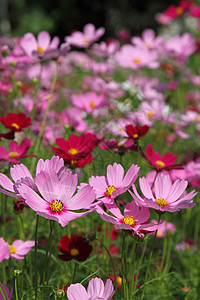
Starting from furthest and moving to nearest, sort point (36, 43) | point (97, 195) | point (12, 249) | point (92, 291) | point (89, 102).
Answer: point (89, 102) < point (36, 43) < point (12, 249) < point (97, 195) < point (92, 291)

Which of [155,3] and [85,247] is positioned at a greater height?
[155,3]

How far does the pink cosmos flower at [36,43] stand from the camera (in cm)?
117

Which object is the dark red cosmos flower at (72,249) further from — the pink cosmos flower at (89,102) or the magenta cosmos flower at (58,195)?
the pink cosmos flower at (89,102)

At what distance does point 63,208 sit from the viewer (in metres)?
0.58

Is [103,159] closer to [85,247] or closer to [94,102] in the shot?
[85,247]

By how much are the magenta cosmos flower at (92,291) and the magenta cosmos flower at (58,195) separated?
9 centimetres

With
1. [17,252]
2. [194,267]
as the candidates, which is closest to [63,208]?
[17,252]

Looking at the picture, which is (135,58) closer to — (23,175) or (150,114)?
(150,114)

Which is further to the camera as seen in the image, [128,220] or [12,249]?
[12,249]

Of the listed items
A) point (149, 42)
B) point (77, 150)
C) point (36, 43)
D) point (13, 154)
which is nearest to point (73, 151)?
point (77, 150)

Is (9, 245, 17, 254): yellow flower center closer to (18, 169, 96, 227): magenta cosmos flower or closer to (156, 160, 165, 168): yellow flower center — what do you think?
(18, 169, 96, 227): magenta cosmos flower

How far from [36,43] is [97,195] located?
0.74 m

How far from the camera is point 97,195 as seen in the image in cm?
64

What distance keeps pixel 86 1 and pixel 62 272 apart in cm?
653
